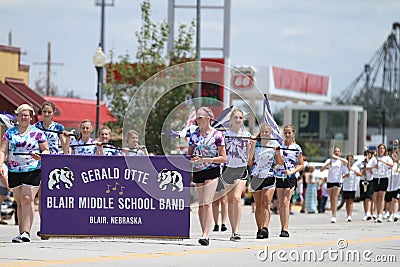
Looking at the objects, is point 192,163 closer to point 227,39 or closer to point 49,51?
point 227,39

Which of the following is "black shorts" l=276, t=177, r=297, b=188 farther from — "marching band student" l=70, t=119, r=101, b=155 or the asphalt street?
"marching band student" l=70, t=119, r=101, b=155

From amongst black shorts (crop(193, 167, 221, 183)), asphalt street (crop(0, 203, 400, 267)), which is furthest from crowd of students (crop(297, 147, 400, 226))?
black shorts (crop(193, 167, 221, 183))

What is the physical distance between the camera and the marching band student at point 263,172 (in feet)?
50.8

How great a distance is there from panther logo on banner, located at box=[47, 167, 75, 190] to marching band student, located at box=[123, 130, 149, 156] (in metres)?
1.46

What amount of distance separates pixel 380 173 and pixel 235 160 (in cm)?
973

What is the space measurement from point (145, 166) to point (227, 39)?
912 inches

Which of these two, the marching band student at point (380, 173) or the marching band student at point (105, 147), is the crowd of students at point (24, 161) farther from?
the marching band student at point (380, 173)

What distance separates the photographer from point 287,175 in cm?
1605

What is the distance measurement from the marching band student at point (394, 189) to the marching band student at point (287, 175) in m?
8.53

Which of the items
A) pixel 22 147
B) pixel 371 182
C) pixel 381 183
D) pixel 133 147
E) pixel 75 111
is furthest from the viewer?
pixel 75 111

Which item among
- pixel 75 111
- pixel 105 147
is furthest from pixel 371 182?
pixel 75 111

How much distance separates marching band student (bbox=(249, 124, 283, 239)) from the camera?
50.8ft

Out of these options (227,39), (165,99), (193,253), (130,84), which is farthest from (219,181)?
(227,39)

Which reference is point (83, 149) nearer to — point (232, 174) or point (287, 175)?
point (232, 174)
